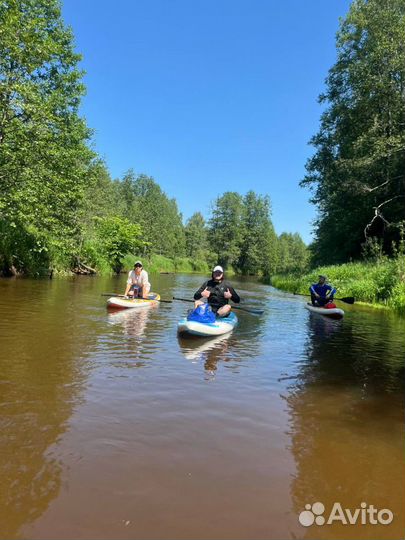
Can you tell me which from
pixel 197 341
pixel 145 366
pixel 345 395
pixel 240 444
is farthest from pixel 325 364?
pixel 240 444

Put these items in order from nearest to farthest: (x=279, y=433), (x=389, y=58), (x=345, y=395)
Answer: (x=279, y=433), (x=345, y=395), (x=389, y=58)

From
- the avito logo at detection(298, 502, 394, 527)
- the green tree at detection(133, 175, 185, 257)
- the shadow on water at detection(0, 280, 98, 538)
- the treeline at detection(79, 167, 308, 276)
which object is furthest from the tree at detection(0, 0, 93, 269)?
the treeline at detection(79, 167, 308, 276)

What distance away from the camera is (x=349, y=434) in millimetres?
4668

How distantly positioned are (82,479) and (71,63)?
2506 cm

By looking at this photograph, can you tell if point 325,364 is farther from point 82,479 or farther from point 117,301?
point 117,301

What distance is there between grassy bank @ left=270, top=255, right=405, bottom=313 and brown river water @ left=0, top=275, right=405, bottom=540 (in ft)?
37.2

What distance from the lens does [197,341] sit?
955 centimetres

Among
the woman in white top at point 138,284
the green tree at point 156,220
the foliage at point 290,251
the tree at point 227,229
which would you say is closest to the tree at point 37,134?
the woman in white top at point 138,284

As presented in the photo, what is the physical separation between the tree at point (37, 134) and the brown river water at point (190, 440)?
12100 millimetres

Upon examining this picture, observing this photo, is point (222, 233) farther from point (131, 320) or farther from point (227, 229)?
point (131, 320)

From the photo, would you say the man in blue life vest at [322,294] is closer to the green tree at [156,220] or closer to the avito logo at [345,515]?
the avito logo at [345,515]

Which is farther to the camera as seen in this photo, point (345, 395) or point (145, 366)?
point (145, 366)

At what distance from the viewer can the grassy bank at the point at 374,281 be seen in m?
19.0

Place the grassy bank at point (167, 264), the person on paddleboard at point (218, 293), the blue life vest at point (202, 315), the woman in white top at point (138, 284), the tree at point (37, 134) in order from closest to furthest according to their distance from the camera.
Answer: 1. the blue life vest at point (202, 315)
2. the person on paddleboard at point (218, 293)
3. the woman in white top at point (138, 284)
4. the tree at point (37, 134)
5. the grassy bank at point (167, 264)
